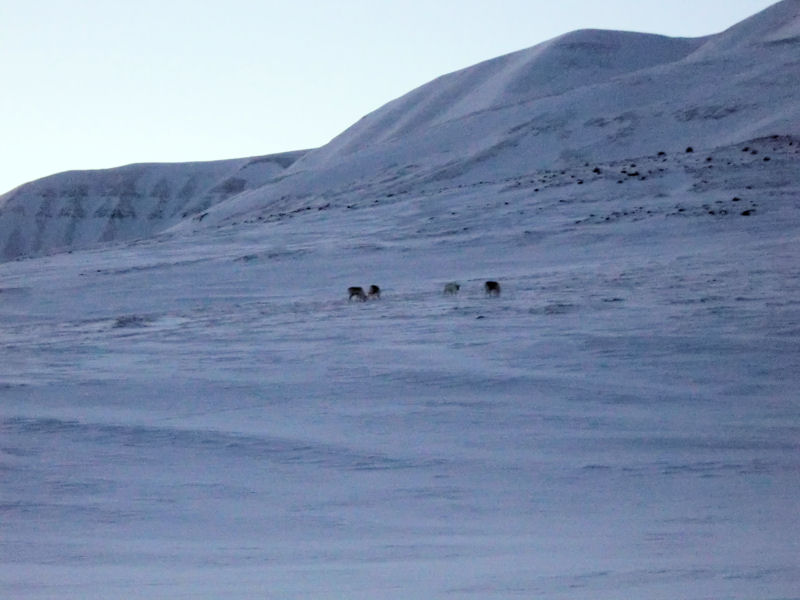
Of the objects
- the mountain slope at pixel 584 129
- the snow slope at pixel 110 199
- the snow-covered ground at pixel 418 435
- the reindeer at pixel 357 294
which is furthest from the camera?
the snow slope at pixel 110 199

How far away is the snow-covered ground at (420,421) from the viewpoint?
4.93 meters

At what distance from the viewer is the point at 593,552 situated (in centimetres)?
505

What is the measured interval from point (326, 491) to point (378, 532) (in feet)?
3.52

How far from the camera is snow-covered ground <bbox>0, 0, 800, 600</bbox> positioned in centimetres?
493

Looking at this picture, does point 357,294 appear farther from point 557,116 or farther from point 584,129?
point 557,116

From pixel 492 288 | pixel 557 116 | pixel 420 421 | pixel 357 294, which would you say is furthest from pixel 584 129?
pixel 420 421

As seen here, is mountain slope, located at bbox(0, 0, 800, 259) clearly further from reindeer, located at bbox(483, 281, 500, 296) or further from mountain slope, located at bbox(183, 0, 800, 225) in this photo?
reindeer, located at bbox(483, 281, 500, 296)

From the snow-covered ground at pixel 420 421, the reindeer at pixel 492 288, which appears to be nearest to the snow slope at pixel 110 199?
the snow-covered ground at pixel 420 421

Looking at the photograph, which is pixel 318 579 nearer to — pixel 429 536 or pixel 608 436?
pixel 429 536

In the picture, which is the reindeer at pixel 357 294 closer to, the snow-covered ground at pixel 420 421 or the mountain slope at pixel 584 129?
the snow-covered ground at pixel 420 421

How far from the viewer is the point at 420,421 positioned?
28.6 ft

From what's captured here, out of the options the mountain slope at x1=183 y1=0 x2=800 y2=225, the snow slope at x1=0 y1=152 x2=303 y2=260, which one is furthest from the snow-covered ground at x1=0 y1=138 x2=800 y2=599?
the snow slope at x1=0 y1=152 x2=303 y2=260

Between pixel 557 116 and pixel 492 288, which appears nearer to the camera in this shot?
pixel 492 288

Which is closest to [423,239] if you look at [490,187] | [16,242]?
[490,187]
